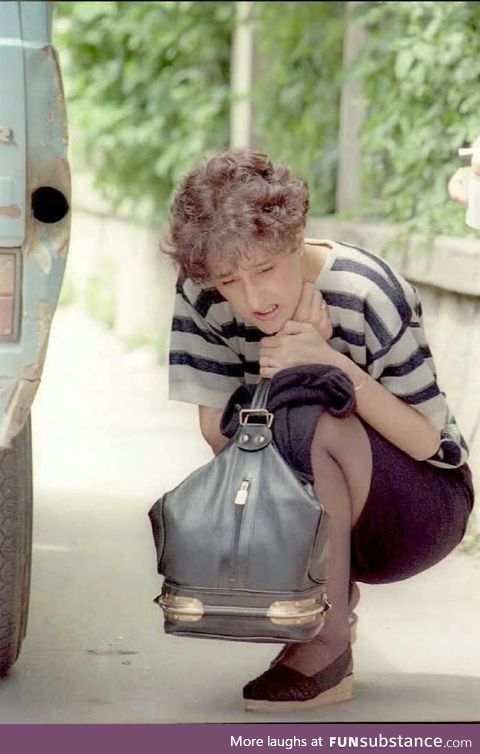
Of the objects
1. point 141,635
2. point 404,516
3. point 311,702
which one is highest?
point 404,516

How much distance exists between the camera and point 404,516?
3.65 metres

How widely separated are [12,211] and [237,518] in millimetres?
736

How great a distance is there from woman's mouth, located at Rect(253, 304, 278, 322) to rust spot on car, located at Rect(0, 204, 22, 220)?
19.7 inches

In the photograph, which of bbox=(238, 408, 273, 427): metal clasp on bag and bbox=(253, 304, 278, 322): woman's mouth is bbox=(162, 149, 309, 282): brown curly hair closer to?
bbox=(253, 304, 278, 322): woman's mouth

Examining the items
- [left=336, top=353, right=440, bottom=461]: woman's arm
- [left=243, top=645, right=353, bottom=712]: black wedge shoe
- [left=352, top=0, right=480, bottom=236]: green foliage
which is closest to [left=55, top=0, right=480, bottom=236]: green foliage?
[left=352, top=0, right=480, bottom=236]: green foliage

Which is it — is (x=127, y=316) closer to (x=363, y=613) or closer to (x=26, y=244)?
(x=363, y=613)

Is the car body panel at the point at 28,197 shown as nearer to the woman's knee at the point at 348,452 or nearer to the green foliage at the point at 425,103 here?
the woman's knee at the point at 348,452

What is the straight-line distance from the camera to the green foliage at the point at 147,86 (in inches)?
408

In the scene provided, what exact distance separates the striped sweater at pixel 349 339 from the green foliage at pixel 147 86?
6454mm

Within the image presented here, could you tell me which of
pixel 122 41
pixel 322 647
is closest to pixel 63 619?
pixel 322 647

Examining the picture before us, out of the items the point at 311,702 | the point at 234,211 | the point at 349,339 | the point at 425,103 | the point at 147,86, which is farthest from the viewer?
the point at 147,86

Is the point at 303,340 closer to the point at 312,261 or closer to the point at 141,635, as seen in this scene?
the point at 312,261

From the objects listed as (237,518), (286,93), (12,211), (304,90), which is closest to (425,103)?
(304,90)

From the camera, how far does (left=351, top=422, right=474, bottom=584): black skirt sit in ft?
11.8
